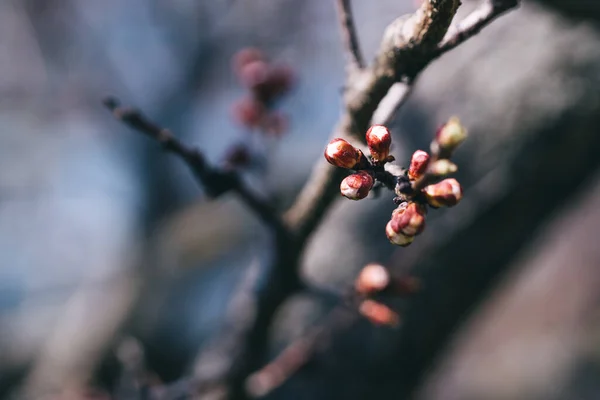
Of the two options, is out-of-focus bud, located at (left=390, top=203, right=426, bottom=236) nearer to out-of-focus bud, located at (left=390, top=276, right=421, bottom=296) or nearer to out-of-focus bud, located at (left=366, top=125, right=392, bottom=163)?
out-of-focus bud, located at (left=366, top=125, right=392, bottom=163)

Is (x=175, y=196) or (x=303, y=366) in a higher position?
(x=303, y=366)

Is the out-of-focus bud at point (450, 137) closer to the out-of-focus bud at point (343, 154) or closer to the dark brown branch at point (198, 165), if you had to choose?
the out-of-focus bud at point (343, 154)

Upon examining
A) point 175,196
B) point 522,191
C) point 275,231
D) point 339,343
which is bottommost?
point 175,196

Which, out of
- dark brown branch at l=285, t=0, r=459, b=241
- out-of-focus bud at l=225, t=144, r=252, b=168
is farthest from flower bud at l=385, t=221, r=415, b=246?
out-of-focus bud at l=225, t=144, r=252, b=168

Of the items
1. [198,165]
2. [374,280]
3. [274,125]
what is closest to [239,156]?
[274,125]

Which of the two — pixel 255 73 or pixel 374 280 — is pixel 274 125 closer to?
pixel 255 73

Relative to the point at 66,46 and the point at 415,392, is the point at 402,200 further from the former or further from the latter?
the point at 66,46

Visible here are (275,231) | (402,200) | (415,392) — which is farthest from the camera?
(415,392)

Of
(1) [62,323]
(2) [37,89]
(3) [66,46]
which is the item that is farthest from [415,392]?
(2) [37,89]
